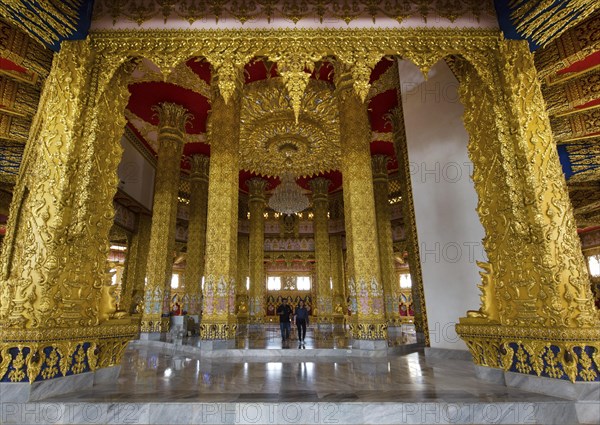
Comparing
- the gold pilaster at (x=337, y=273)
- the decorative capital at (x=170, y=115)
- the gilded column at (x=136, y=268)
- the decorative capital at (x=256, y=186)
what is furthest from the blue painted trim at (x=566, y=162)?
the gilded column at (x=136, y=268)

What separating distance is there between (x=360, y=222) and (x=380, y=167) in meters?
6.40

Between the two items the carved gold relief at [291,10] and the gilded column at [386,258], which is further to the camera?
the gilded column at [386,258]

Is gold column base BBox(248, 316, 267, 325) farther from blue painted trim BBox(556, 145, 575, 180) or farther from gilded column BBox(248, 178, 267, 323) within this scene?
blue painted trim BBox(556, 145, 575, 180)

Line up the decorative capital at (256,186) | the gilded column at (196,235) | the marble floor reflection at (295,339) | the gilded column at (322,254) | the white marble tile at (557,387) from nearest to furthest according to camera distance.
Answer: the white marble tile at (557,387) < the marble floor reflection at (295,339) < the gilded column at (196,235) < the gilded column at (322,254) < the decorative capital at (256,186)

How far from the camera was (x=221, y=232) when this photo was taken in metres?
7.25

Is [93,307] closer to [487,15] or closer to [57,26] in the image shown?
[57,26]

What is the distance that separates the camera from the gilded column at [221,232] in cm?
684

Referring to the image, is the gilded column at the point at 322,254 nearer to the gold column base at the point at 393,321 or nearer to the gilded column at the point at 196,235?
the gold column base at the point at 393,321

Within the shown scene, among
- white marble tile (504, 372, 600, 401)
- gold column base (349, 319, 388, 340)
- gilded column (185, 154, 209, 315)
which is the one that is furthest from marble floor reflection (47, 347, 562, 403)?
gilded column (185, 154, 209, 315)

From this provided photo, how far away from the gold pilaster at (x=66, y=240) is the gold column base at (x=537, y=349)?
4240 mm

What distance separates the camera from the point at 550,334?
3.13m

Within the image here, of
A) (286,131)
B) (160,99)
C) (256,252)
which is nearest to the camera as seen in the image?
(160,99)

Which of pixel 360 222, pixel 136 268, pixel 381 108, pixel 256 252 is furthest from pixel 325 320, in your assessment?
pixel 381 108

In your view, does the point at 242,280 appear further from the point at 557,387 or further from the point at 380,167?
the point at 557,387
